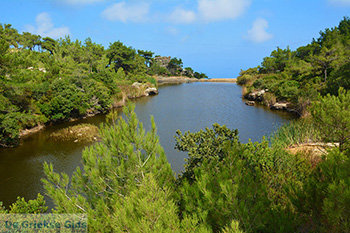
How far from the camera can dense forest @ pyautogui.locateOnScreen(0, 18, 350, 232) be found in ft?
10.4

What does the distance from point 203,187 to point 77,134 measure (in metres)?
16.4

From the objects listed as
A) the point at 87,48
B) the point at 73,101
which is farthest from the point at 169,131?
the point at 87,48

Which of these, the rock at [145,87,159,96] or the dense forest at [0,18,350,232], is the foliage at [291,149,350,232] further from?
the rock at [145,87,159,96]

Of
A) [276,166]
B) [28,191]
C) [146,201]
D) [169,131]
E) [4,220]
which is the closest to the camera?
[146,201]

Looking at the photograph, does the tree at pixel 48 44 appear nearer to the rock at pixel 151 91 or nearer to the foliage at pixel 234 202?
the rock at pixel 151 91

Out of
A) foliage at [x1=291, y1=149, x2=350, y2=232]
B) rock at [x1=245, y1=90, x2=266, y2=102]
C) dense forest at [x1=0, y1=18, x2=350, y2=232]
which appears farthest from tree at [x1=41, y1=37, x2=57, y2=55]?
foliage at [x1=291, y1=149, x2=350, y2=232]

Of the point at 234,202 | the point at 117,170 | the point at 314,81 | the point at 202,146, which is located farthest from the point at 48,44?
the point at 234,202

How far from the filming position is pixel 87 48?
4631 cm

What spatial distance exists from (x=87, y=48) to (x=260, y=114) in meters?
37.1

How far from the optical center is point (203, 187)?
371 cm

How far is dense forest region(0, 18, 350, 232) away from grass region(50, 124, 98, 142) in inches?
450

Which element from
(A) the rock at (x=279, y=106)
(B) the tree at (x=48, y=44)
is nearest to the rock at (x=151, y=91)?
(A) the rock at (x=279, y=106)

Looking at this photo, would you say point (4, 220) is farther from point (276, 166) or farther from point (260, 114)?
point (260, 114)

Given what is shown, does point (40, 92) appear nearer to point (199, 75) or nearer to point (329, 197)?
point (329, 197)
